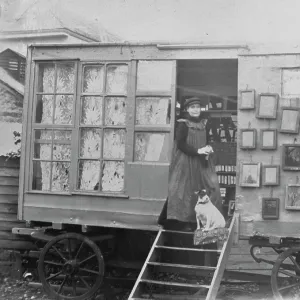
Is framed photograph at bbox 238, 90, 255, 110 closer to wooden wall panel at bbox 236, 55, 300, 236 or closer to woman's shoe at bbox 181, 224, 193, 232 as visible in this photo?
wooden wall panel at bbox 236, 55, 300, 236

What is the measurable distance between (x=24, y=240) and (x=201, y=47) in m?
4.63

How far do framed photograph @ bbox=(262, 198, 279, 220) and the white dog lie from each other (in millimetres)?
590

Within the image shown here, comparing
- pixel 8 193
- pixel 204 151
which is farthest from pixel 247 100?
pixel 8 193

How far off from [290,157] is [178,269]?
2262 mm

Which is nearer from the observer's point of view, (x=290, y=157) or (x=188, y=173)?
(x=290, y=157)

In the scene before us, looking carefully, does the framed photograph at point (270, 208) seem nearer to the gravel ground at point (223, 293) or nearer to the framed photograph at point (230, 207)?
the framed photograph at point (230, 207)

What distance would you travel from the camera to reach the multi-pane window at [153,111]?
6.92 metres

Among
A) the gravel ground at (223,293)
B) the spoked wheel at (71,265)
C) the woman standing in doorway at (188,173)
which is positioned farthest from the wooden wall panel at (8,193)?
the woman standing in doorway at (188,173)

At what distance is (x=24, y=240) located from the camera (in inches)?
338

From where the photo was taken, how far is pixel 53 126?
7.30 metres

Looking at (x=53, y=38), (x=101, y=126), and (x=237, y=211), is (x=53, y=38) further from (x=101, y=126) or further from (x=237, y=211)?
(x=237, y=211)

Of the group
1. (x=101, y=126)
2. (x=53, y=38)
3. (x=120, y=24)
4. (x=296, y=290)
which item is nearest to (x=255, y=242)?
(x=296, y=290)

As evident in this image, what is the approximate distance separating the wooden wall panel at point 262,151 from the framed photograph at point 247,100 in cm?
7

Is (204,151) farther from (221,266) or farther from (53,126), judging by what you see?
(53,126)
